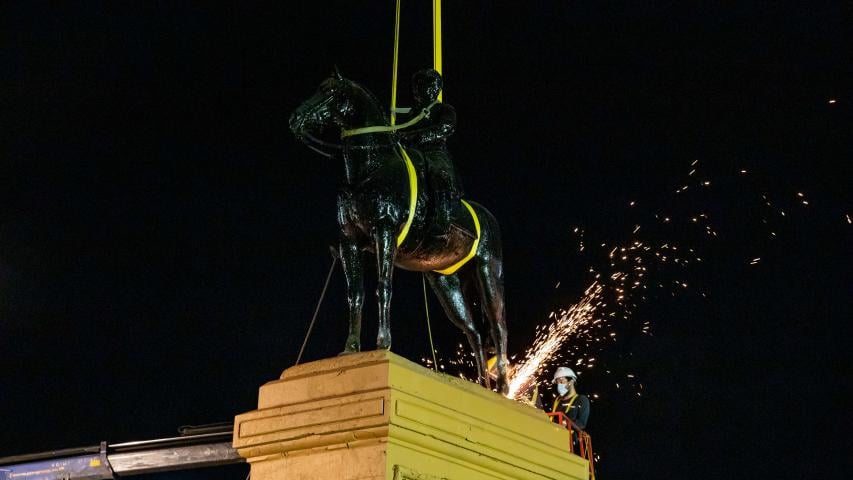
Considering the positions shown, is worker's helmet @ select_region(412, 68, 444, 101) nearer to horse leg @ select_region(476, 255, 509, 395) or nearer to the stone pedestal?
horse leg @ select_region(476, 255, 509, 395)

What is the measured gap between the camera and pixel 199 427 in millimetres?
17203

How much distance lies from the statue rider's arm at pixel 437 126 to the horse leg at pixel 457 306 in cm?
136

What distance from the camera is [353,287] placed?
31.1 feet

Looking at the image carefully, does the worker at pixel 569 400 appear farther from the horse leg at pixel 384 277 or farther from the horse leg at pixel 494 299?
the horse leg at pixel 384 277

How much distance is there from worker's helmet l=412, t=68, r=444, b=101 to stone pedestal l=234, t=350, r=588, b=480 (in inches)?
112

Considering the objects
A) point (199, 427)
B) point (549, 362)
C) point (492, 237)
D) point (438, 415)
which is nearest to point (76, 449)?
point (199, 427)

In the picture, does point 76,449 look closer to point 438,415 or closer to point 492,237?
point 492,237

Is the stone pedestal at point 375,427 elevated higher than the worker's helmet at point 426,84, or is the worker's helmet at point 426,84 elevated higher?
the worker's helmet at point 426,84

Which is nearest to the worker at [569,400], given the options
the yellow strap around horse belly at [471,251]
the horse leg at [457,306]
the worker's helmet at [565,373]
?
the worker's helmet at [565,373]

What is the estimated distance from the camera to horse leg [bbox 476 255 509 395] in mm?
10906

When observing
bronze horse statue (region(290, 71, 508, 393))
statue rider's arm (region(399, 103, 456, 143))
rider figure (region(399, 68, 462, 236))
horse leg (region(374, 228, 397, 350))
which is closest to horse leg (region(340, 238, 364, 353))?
bronze horse statue (region(290, 71, 508, 393))

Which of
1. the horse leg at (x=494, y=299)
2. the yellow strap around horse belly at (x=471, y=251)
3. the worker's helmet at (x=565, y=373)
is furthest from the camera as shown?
the worker's helmet at (x=565, y=373)

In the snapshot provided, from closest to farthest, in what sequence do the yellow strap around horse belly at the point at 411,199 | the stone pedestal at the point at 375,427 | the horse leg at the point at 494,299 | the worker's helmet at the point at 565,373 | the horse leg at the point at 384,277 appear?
the stone pedestal at the point at 375,427
the horse leg at the point at 384,277
the yellow strap around horse belly at the point at 411,199
the horse leg at the point at 494,299
the worker's helmet at the point at 565,373

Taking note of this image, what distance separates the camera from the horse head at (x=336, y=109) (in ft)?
30.9
